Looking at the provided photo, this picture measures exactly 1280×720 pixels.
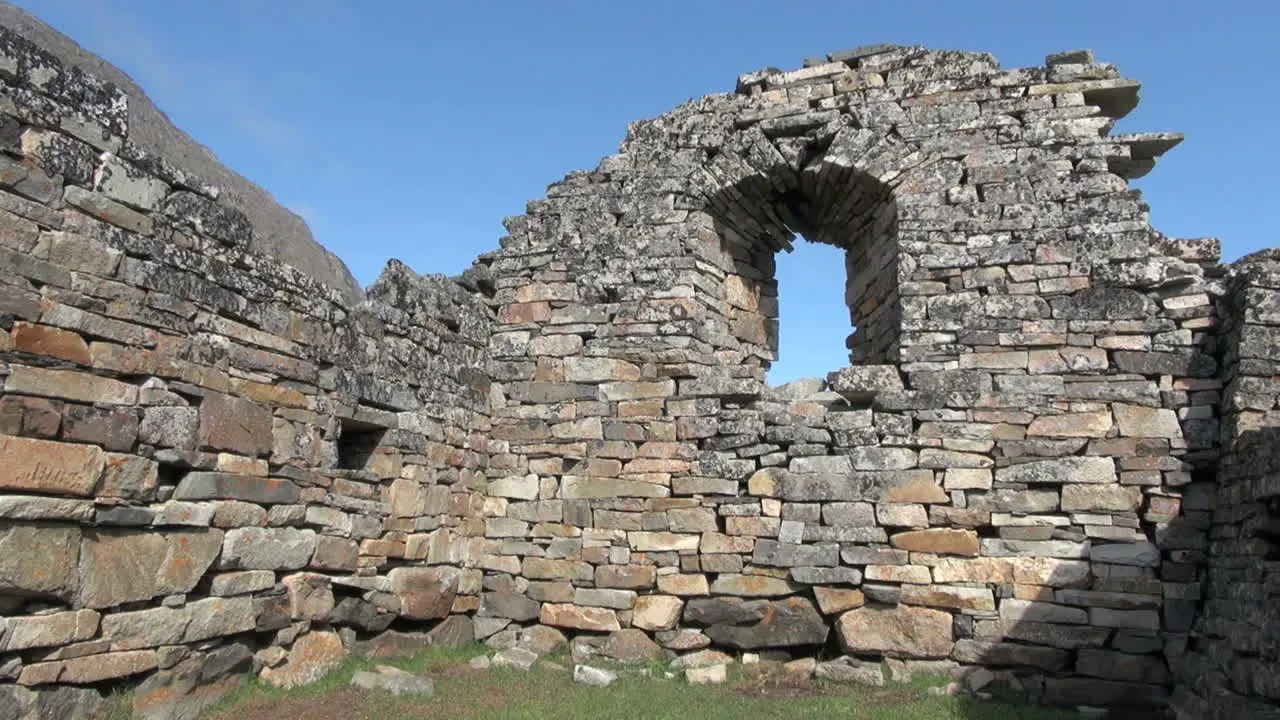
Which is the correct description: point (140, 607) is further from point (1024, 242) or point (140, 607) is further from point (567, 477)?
point (1024, 242)

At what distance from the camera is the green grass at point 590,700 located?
5902mm

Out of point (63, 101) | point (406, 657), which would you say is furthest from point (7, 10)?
point (406, 657)

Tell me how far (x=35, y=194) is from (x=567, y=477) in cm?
499

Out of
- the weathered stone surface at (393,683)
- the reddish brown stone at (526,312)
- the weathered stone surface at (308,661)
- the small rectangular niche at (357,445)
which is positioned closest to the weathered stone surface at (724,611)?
the weathered stone surface at (393,683)

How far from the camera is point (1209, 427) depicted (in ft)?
23.4

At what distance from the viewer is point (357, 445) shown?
7570 mm

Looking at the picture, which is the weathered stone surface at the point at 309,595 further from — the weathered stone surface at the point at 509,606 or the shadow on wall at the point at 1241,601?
the shadow on wall at the point at 1241,601

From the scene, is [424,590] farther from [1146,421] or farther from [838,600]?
[1146,421]

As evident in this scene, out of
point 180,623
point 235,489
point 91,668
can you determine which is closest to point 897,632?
point 235,489

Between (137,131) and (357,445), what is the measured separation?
10.0m

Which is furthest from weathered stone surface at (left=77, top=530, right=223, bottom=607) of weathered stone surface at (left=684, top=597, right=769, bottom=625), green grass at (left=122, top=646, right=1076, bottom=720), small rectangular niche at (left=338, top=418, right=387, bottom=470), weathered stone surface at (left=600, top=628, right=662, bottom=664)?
weathered stone surface at (left=684, top=597, right=769, bottom=625)

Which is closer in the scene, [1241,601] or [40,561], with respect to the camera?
[40,561]

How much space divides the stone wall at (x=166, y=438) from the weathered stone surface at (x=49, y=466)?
10 millimetres

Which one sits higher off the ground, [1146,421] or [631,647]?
[1146,421]
